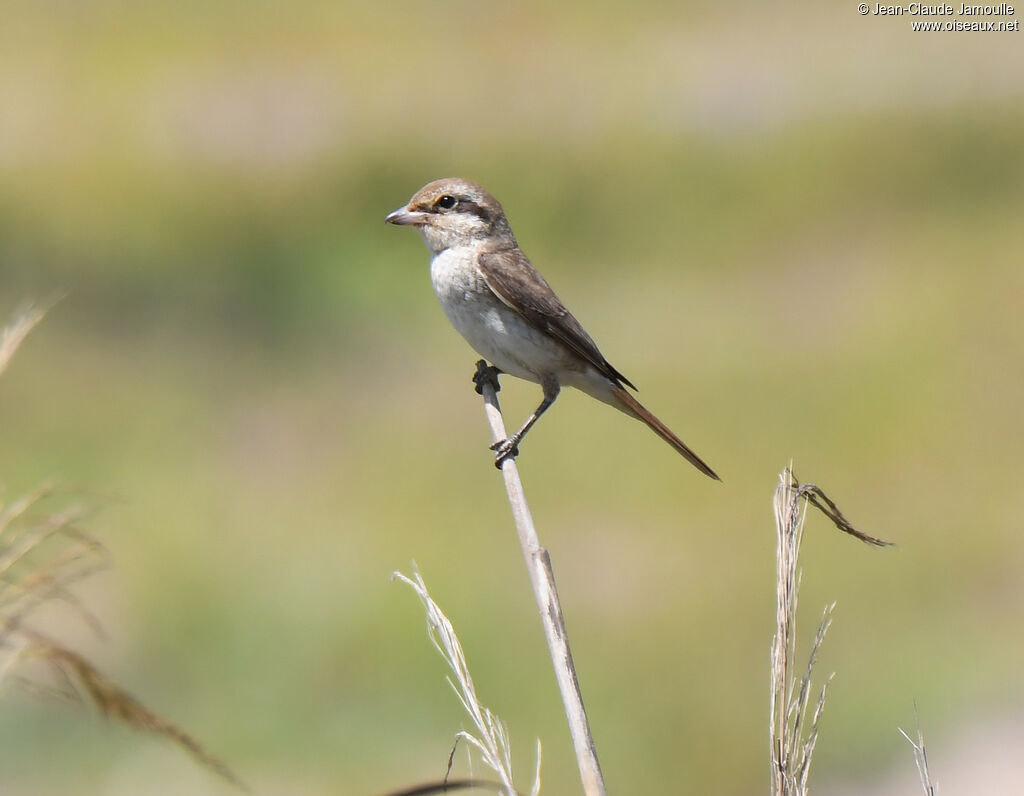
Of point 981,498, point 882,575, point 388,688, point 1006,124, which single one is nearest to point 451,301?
point 388,688

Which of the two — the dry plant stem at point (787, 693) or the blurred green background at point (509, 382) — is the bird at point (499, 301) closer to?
the dry plant stem at point (787, 693)

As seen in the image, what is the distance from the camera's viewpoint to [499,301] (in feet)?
16.5

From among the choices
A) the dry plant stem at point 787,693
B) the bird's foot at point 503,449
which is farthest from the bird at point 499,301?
the dry plant stem at point 787,693

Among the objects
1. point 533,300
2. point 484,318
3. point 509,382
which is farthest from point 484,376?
point 509,382

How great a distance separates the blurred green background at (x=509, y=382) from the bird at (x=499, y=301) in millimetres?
4873

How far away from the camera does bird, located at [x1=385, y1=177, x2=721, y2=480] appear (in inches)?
198

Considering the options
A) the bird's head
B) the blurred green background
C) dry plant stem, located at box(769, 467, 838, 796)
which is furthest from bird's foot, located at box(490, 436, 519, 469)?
the blurred green background

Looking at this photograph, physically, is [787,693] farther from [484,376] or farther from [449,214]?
[449,214]

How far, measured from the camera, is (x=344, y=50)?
18.3 metres

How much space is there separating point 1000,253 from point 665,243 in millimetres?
3724

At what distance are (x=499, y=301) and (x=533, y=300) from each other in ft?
0.39

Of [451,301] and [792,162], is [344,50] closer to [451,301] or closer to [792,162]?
[792,162]

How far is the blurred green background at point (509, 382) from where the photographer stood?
1039 cm

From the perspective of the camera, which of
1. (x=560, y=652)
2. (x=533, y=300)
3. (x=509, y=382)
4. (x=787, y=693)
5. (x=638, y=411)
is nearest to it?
(x=787, y=693)
